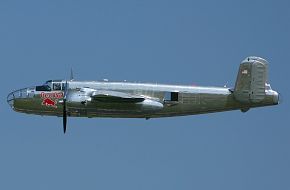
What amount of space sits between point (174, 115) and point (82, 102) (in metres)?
7.69

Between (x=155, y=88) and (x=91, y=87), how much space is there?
5.00m

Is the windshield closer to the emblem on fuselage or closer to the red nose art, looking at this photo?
the emblem on fuselage

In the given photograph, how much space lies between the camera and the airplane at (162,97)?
95.3m

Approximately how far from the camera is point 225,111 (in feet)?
317

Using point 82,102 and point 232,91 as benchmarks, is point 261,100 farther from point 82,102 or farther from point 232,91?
point 82,102

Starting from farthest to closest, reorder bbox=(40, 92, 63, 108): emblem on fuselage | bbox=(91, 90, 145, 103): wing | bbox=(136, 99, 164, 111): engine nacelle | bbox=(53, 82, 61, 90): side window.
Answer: bbox=(53, 82, 61, 90): side window
bbox=(40, 92, 63, 108): emblem on fuselage
bbox=(136, 99, 164, 111): engine nacelle
bbox=(91, 90, 145, 103): wing

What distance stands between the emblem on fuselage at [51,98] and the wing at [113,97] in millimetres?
3117

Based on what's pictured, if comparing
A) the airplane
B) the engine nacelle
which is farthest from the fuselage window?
the engine nacelle

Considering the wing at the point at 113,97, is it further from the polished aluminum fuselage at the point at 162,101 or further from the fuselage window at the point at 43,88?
the fuselage window at the point at 43,88

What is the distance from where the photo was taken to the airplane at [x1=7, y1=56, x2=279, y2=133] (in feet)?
313

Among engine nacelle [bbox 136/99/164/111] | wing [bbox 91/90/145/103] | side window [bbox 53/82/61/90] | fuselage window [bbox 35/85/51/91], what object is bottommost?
engine nacelle [bbox 136/99/164/111]

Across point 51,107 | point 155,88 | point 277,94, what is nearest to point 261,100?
point 277,94

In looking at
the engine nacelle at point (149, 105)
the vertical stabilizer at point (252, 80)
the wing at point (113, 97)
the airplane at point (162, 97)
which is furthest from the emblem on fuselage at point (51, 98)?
the vertical stabilizer at point (252, 80)

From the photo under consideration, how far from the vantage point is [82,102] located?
309 feet
